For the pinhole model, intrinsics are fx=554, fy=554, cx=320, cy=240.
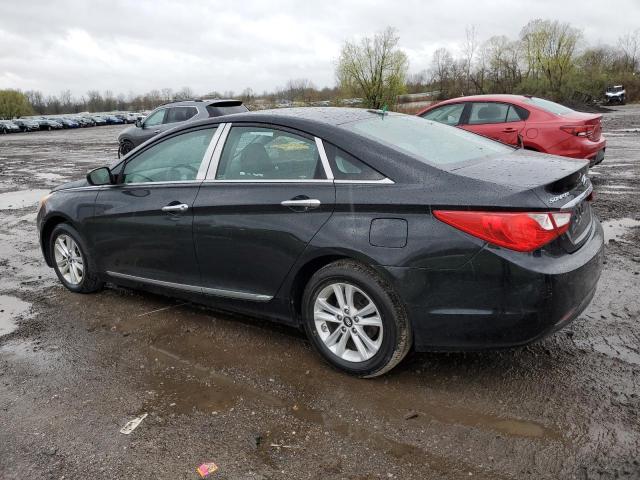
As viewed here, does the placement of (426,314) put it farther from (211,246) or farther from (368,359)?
(211,246)

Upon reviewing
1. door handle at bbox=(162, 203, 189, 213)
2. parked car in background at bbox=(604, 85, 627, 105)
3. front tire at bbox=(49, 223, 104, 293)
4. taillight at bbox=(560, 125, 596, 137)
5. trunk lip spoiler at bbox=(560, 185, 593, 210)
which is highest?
trunk lip spoiler at bbox=(560, 185, 593, 210)

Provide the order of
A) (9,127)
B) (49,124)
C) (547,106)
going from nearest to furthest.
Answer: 1. (547,106)
2. (9,127)
3. (49,124)

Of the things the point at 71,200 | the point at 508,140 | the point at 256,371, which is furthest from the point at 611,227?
the point at 71,200

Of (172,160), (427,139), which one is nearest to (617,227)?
(427,139)

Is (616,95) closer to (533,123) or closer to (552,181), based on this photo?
(533,123)

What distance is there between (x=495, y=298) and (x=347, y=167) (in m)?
1.15

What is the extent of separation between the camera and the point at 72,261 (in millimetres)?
5188

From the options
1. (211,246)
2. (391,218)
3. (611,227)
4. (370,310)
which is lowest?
(611,227)

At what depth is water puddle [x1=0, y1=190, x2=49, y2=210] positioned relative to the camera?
33.5 feet

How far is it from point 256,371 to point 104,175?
2253mm

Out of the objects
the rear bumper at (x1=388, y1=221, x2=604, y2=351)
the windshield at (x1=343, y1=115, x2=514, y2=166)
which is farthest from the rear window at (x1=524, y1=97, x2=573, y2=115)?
the rear bumper at (x1=388, y1=221, x2=604, y2=351)

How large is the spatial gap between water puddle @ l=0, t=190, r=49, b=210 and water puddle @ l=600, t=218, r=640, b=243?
30.7ft

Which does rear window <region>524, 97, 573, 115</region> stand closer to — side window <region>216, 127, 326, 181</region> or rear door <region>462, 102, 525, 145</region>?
rear door <region>462, 102, 525, 145</region>

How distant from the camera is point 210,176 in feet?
13.0
